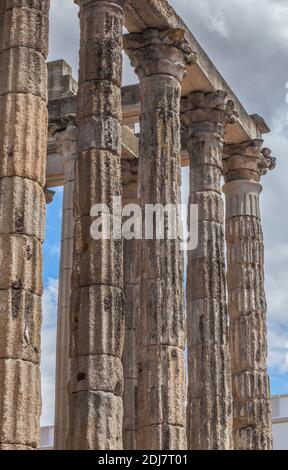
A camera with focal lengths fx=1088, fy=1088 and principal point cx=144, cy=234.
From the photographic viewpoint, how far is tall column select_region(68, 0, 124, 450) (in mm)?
22391

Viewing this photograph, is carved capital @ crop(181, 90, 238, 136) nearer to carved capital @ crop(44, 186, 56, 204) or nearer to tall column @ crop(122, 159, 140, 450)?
tall column @ crop(122, 159, 140, 450)

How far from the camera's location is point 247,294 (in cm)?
3472

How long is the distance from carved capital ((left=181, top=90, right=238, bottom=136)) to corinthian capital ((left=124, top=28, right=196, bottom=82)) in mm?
3308

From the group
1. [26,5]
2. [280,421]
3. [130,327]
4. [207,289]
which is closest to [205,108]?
[207,289]

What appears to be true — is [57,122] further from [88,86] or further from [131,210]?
[88,86]

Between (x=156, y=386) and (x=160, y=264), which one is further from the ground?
(x=160, y=264)

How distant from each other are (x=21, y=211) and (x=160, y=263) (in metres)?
8.02

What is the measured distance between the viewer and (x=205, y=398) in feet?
99.2

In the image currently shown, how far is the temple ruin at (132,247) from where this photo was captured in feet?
67.6

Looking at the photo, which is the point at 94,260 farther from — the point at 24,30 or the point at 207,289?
the point at 207,289
